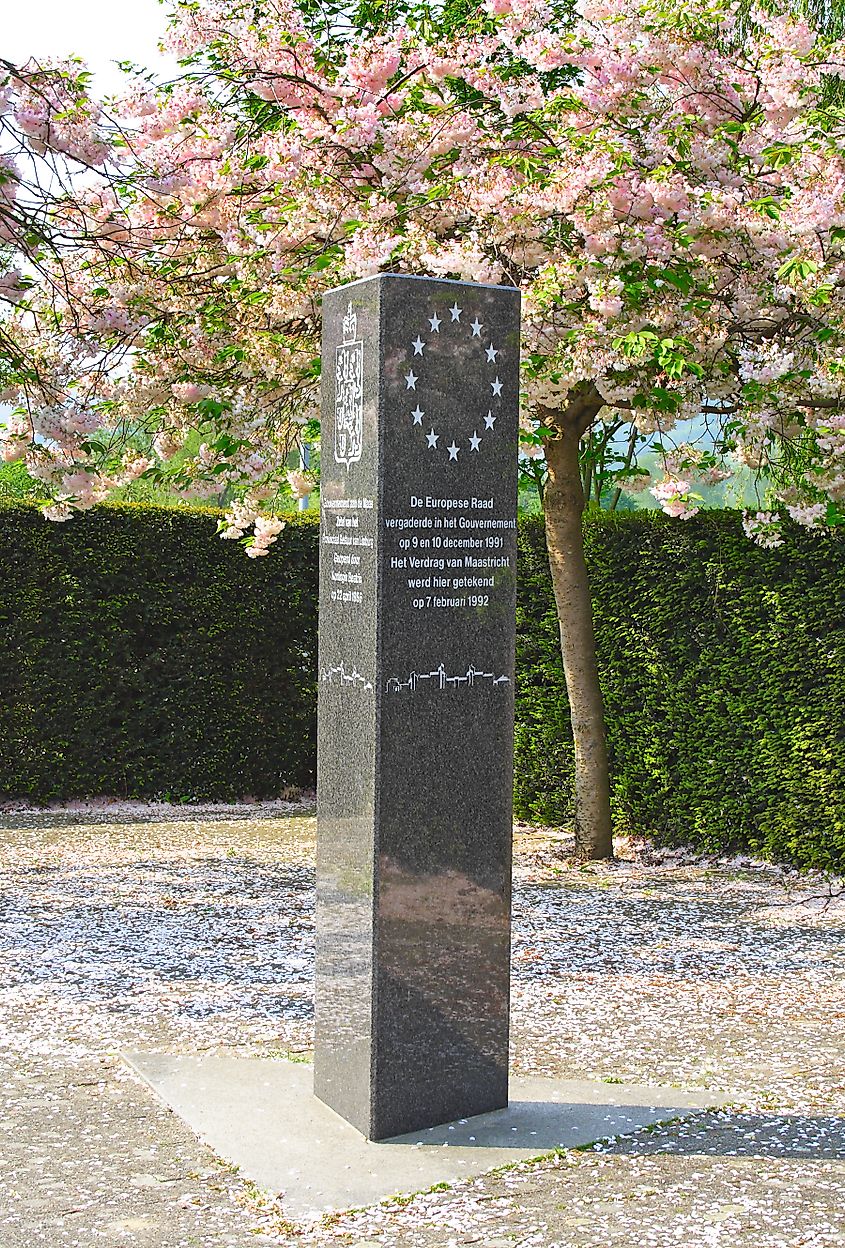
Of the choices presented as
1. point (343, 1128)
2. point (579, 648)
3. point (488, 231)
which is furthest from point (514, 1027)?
point (488, 231)

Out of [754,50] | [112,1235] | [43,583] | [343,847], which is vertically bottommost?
[112,1235]

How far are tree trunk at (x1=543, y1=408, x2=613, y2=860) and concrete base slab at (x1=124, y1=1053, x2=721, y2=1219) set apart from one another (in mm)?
4170

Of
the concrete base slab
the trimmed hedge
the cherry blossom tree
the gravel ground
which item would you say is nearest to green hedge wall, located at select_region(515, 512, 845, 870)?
the trimmed hedge

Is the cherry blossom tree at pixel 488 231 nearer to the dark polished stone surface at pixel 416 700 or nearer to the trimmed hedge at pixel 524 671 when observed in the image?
the trimmed hedge at pixel 524 671

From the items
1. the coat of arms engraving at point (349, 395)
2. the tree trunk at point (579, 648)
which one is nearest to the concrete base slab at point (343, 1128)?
the coat of arms engraving at point (349, 395)

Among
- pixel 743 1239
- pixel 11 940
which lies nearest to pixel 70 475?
pixel 11 940

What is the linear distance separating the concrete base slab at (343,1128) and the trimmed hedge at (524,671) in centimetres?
395

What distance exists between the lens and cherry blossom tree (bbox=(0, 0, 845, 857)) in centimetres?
700

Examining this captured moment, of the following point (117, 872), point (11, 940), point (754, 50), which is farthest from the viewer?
point (117, 872)

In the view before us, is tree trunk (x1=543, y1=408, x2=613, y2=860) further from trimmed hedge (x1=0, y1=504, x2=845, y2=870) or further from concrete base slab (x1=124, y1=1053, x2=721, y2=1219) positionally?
concrete base slab (x1=124, y1=1053, x2=721, y2=1219)

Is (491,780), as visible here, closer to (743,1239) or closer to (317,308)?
(743,1239)

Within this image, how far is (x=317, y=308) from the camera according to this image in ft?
26.0

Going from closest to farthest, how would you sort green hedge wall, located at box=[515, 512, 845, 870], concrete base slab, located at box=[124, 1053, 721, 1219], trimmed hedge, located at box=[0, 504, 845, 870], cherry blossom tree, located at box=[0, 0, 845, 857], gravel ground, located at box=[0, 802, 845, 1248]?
1. gravel ground, located at box=[0, 802, 845, 1248]
2. concrete base slab, located at box=[124, 1053, 721, 1219]
3. cherry blossom tree, located at box=[0, 0, 845, 857]
4. green hedge wall, located at box=[515, 512, 845, 870]
5. trimmed hedge, located at box=[0, 504, 845, 870]

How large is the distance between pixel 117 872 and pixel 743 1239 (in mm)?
5654
